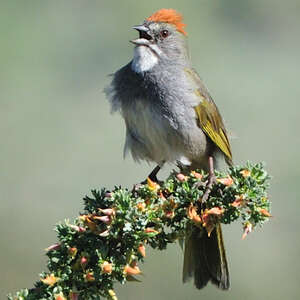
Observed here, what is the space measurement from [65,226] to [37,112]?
21.5ft

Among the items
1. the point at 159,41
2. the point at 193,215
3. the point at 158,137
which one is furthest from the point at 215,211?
the point at 159,41

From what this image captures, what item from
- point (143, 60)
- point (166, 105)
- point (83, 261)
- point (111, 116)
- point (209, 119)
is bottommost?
point (83, 261)

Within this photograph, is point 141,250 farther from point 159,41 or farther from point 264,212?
point 159,41

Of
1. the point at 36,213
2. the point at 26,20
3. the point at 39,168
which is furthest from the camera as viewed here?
the point at 26,20

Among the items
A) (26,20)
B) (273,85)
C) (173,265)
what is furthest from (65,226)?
(26,20)

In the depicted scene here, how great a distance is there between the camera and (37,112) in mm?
10148

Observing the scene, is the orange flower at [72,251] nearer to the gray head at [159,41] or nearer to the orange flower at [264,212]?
the orange flower at [264,212]

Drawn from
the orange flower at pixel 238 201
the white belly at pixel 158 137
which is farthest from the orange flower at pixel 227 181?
the white belly at pixel 158 137

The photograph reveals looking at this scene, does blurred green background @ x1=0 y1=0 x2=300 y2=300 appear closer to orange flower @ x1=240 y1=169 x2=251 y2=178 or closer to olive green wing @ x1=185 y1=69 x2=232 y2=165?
olive green wing @ x1=185 y1=69 x2=232 y2=165

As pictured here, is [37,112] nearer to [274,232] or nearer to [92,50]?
[92,50]

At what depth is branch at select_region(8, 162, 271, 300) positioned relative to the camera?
3.55 metres

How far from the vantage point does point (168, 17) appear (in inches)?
230

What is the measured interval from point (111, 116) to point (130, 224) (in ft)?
19.5

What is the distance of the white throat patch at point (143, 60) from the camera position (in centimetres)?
559
